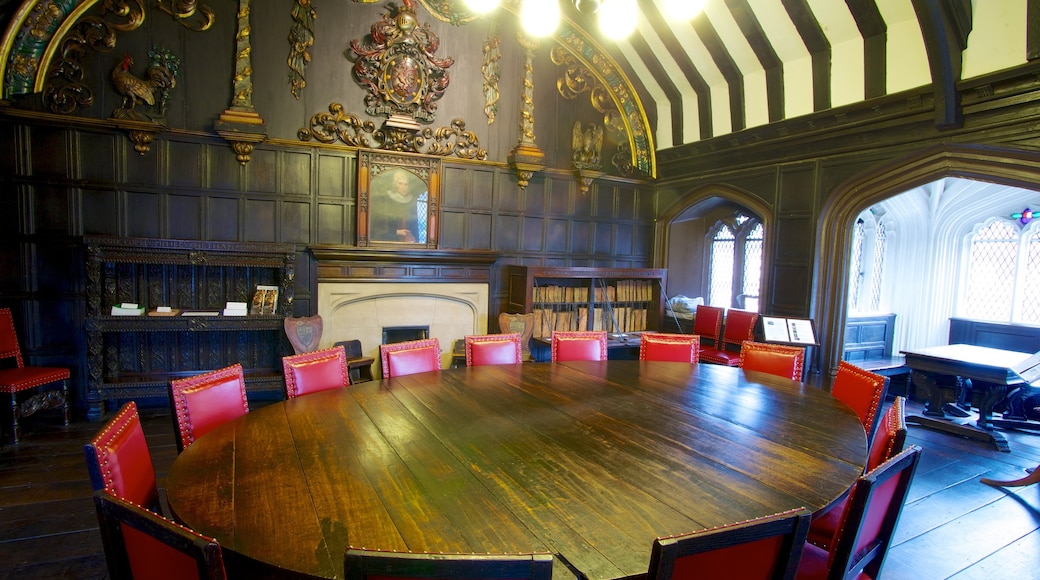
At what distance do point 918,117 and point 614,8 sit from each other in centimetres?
327

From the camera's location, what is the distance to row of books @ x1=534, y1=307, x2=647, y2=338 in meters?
6.57

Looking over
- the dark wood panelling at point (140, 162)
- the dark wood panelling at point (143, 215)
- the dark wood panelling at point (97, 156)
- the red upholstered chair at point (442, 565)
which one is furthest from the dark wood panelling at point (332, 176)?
the red upholstered chair at point (442, 565)

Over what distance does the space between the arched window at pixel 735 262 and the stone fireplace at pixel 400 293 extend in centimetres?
395

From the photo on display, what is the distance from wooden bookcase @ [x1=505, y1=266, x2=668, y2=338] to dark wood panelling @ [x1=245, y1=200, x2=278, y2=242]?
8.88ft

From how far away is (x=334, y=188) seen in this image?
5.73m

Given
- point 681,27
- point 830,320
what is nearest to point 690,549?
point 830,320

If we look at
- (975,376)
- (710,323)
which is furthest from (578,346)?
→ (975,376)

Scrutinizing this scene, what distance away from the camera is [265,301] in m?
5.34

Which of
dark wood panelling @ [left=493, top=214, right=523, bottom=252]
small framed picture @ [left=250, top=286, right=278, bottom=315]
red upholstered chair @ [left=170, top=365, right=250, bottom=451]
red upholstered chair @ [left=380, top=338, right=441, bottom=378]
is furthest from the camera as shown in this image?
dark wood panelling @ [left=493, top=214, right=523, bottom=252]

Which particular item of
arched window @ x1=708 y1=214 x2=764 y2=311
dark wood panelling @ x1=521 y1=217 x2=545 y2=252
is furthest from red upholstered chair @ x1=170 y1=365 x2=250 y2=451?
arched window @ x1=708 y1=214 x2=764 y2=311

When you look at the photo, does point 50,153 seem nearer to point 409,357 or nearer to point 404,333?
point 404,333

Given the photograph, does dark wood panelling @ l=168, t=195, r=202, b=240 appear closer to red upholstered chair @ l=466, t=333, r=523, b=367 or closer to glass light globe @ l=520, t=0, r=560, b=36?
red upholstered chair @ l=466, t=333, r=523, b=367

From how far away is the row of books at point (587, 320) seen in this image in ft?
21.6

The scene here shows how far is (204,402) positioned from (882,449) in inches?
111
